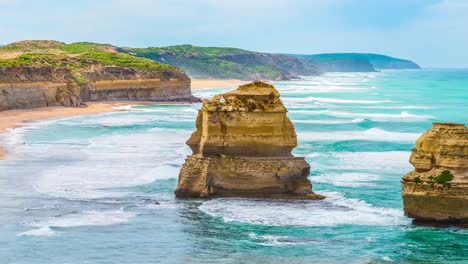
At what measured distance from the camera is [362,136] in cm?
5200

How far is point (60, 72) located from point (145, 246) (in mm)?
59992

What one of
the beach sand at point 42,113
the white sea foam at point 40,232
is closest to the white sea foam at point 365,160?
the white sea foam at point 40,232

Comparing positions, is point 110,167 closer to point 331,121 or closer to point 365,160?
point 365,160

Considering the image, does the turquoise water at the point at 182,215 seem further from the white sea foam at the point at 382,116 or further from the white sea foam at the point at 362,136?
the white sea foam at the point at 382,116

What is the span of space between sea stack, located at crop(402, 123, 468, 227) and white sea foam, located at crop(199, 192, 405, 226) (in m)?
1.54

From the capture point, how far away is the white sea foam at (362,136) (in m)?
49.8

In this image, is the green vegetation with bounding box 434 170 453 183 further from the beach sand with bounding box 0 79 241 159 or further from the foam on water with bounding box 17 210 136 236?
the beach sand with bounding box 0 79 241 159

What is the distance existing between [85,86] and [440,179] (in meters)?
66.0

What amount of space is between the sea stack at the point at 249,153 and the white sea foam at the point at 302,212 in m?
0.48

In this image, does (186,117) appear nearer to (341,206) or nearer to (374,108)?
(374,108)

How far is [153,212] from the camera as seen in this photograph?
26891mm

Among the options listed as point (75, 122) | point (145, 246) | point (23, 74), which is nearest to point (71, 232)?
point (145, 246)

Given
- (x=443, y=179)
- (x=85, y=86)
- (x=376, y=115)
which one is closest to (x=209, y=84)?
(x=85, y=86)

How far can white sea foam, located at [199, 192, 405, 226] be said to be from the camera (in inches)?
993
